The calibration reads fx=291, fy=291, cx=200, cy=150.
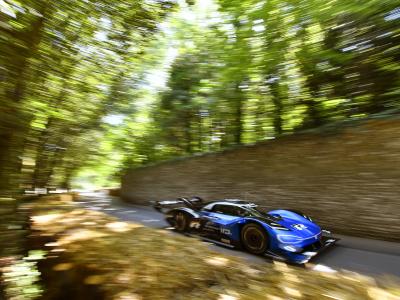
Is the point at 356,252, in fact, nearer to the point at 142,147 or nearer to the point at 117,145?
the point at 142,147

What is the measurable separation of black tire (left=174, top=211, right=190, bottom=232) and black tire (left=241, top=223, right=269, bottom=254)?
1925mm

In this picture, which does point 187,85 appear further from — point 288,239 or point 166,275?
point 166,275

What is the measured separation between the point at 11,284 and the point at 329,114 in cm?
916

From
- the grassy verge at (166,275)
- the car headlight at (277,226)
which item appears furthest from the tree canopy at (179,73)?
the car headlight at (277,226)

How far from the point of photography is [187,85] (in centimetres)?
1591

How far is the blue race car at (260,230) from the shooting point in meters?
5.47

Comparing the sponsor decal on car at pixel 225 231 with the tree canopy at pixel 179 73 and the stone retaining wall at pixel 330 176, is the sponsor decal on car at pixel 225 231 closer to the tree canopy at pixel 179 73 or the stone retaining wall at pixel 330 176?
the stone retaining wall at pixel 330 176

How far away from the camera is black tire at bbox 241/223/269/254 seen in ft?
19.0

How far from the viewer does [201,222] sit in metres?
7.15

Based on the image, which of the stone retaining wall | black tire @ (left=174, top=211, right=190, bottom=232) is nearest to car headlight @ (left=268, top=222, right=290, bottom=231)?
black tire @ (left=174, top=211, right=190, bottom=232)

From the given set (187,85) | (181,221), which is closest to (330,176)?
(181,221)

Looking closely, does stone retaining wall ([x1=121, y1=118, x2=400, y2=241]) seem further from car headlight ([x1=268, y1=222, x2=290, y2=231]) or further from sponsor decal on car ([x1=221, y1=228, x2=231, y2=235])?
sponsor decal on car ([x1=221, y1=228, x2=231, y2=235])

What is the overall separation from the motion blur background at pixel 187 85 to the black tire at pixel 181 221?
2.88 metres

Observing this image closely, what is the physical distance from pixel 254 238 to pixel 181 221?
2468 millimetres
